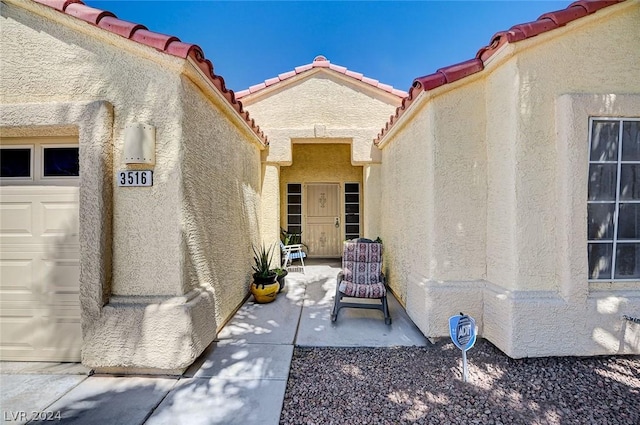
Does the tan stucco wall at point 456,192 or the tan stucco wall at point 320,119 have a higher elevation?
the tan stucco wall at point 320,119

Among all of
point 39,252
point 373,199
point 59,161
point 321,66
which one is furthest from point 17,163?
point 321,66

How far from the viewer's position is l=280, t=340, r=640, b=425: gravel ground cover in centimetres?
275

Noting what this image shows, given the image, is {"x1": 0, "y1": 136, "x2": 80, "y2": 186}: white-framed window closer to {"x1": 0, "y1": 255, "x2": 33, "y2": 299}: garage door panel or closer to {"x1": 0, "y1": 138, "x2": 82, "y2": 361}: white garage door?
{"x1": 0, "y1": 138, "x2": 82, "y2": 361}: white garage door

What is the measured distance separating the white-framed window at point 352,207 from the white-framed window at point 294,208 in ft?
5.85

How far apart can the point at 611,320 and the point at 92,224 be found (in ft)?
21.9

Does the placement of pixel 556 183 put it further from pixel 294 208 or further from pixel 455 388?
pixel 294 208

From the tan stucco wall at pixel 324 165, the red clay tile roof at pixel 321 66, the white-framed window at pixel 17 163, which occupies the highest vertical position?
the red clay tile roof at pixel 321 66

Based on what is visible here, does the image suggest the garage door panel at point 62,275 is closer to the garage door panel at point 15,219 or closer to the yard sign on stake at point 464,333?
the garage door panel at point 15,219

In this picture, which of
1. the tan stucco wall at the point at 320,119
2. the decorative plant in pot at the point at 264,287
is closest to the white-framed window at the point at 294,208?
the tan stucco wall at the point at 320,119

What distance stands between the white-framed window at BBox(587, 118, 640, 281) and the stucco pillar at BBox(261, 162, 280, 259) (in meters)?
6.57

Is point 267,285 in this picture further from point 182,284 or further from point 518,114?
point 518,114

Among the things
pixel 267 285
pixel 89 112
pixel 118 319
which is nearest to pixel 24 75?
pixel 89 112

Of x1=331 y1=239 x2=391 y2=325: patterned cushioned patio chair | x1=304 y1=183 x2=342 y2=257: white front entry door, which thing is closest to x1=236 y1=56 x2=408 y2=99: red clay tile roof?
x1=304 y1=183 x2=342 y2=257: white front entry door

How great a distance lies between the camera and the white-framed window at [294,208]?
10555mm
